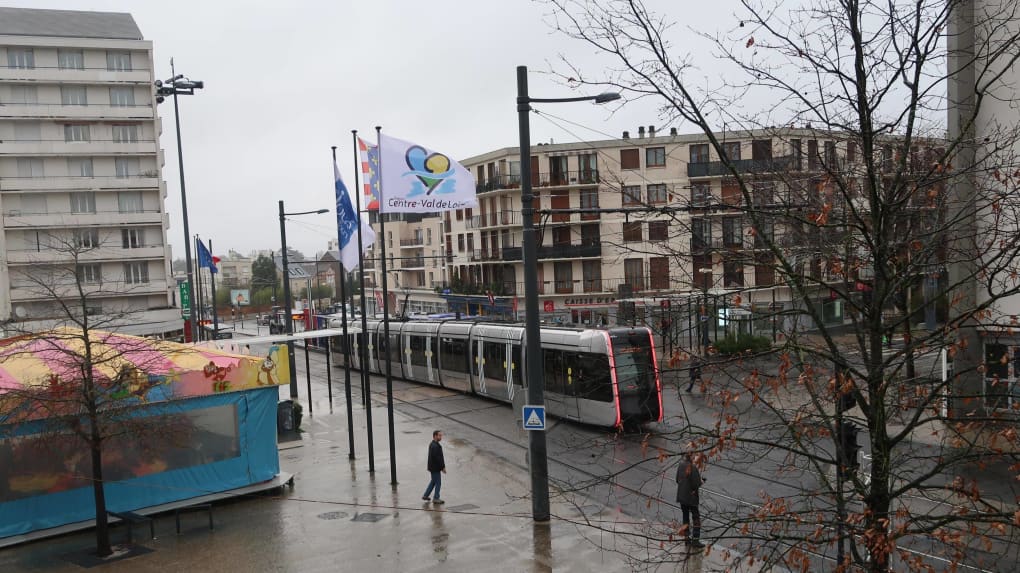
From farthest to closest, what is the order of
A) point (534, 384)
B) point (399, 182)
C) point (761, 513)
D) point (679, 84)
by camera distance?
point (399, 182), point (534, 384), point (679, 84), point (761, 513)

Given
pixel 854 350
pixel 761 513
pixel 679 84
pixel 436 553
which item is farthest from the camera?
pixel 436 553

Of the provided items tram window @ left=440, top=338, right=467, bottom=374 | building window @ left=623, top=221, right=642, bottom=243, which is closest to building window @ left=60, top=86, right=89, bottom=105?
tram window @ left=440, top=338, right=467, bottom=374

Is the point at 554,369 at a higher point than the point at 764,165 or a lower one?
lower

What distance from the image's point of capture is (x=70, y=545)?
44.4ft

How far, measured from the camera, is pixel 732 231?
254 inches

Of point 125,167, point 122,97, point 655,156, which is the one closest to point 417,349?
point 655,156

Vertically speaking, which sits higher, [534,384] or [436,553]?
[534,384]

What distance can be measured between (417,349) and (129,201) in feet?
99.6

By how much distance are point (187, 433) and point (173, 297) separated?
42601 millimetres

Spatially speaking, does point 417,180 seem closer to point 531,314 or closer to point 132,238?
point 531,314

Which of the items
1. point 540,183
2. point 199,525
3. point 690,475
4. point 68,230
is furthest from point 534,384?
point 68,230

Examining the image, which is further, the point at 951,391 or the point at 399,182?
the point at 399,182

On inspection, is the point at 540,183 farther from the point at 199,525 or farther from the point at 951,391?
the point at 951,391

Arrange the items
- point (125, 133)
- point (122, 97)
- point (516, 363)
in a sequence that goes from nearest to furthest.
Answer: point (516, 363), point (122, 97), point (125, 133)
